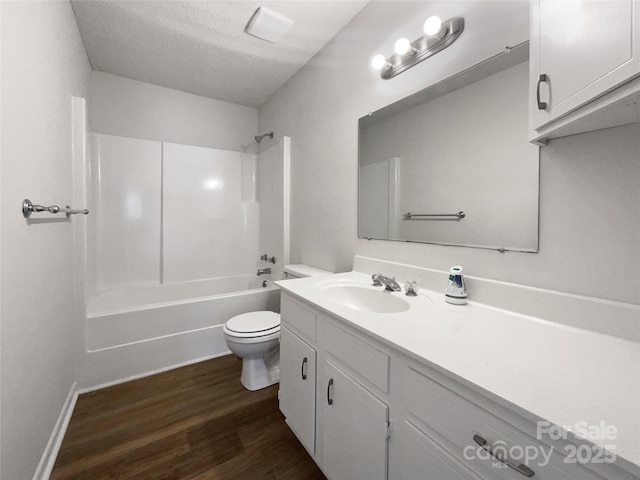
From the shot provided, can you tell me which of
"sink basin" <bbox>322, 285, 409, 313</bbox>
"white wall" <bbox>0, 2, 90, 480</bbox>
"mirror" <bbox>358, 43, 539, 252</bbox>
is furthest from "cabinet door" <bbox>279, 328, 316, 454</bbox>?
"white wall" <bbox>0, 2, 90, 480</bbox>

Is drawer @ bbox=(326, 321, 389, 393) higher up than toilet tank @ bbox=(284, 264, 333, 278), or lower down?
lower down

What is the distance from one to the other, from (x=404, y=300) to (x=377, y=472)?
608mm

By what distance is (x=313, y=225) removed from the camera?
222 cm

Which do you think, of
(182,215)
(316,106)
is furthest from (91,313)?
(316,106)

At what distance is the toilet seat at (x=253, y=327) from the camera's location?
5.73 feet

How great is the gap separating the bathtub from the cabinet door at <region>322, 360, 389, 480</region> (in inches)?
58.4

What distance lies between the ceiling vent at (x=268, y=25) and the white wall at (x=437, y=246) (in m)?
0.36

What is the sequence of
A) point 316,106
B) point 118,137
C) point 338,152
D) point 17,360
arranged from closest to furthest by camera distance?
point 17,360 → point 338,152 → point 316,106 → point 118,137

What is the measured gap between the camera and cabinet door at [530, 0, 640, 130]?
535mm

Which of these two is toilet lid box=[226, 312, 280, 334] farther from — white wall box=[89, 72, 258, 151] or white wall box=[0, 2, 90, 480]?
white wall box=[89, 72, 258, 151]

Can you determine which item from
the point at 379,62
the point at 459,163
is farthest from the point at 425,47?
the point at 459,163

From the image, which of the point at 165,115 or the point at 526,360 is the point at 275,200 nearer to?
the point at 165,115

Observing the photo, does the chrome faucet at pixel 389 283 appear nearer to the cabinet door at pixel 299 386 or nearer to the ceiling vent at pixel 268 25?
the cabinet door at pixel 299 386

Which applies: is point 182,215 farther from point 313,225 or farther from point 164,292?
point 313,225
